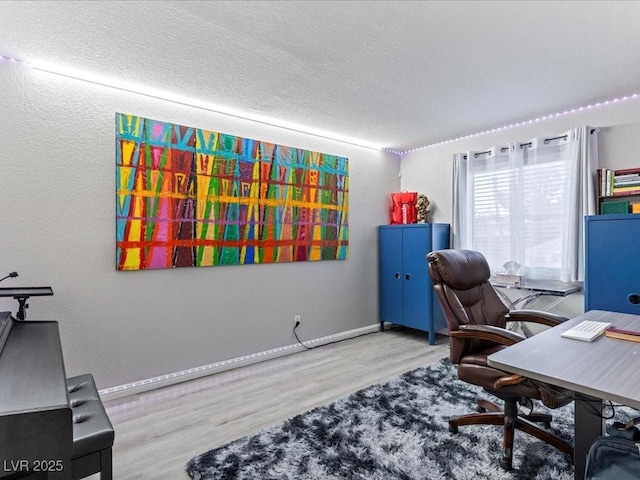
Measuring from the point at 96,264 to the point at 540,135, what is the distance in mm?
→ 4200

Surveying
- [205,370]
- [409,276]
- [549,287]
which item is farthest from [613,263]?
[205,370]

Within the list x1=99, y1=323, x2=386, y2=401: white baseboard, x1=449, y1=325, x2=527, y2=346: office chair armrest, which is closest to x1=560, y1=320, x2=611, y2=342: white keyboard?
x1=449, y1=325, x2=527, y2=346: office chair armrest

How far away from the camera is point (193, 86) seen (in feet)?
8.79

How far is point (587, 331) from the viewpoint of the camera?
5.62 ft

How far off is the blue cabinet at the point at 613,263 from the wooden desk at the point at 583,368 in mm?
1057

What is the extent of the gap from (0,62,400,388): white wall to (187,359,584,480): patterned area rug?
120cm

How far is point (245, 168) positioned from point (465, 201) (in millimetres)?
2550

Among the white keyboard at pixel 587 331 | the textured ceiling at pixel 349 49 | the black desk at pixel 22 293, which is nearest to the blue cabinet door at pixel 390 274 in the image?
the textured ceiling at pixel 349 49

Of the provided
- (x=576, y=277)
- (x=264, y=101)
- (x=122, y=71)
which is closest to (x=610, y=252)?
(x=576, y=277)

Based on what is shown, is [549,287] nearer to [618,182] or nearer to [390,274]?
[618,182]

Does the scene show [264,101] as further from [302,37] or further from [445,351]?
[445,351]

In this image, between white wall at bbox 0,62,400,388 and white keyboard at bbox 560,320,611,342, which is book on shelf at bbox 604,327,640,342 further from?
white wall at bbox 0,62,400,388

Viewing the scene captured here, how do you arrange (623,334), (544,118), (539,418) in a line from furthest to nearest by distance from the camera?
(544,118)
(539,418)
(623,334)

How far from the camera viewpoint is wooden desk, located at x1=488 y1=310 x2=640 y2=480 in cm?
115
